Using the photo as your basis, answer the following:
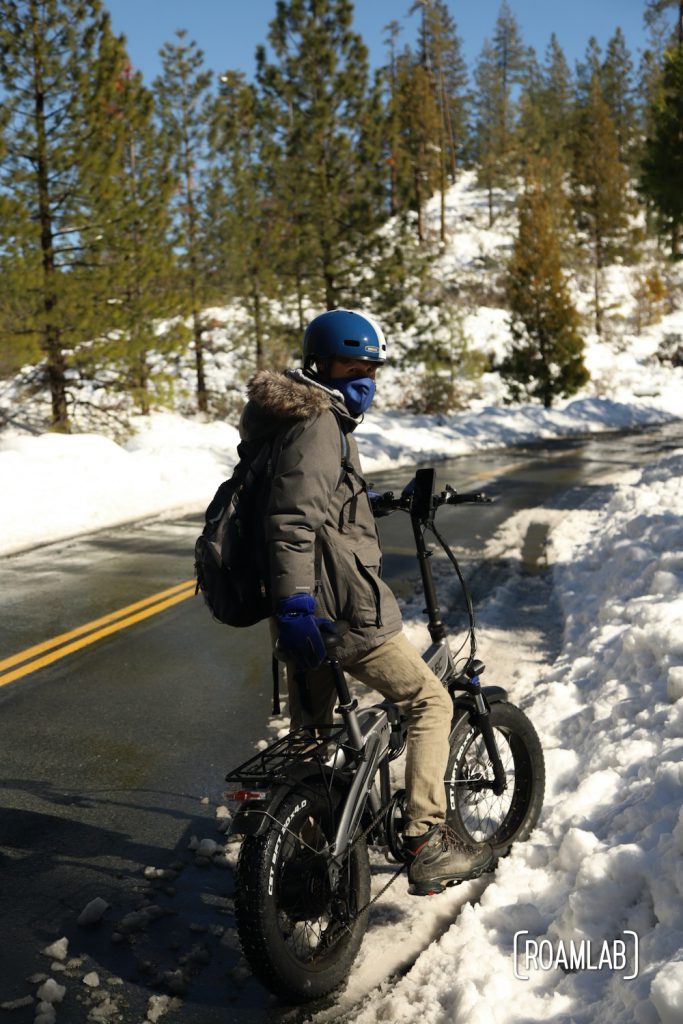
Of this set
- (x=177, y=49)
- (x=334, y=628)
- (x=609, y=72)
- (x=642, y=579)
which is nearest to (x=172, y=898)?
(x=334, y=628)

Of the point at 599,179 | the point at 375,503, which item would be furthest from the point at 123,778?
the point at 599,179

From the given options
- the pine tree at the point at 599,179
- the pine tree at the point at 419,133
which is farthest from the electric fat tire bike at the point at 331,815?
the pine tree at the point at 599,179

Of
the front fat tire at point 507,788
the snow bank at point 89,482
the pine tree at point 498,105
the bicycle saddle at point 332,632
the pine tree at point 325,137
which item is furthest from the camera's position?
the pine tree at point 498,105

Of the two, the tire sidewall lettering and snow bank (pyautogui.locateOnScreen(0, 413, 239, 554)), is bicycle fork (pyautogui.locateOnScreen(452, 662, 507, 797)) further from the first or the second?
snow bank (pyautogui.locateOnScreen(0, 413, 239, 554))

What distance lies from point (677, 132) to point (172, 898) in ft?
66.9

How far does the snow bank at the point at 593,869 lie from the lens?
306cm

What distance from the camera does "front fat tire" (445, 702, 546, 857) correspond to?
408cm

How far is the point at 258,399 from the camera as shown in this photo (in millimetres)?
3186

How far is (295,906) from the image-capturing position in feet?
10.6

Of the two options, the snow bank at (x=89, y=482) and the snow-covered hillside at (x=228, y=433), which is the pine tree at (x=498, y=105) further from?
the snow bank at (x=89, y=482)

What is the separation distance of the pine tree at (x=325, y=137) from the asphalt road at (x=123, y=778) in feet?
80.3

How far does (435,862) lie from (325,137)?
105ft

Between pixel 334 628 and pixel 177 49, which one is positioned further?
pixel 177 49

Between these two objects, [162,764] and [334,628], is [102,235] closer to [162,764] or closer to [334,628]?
[162,764]
